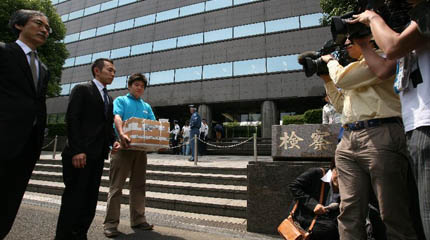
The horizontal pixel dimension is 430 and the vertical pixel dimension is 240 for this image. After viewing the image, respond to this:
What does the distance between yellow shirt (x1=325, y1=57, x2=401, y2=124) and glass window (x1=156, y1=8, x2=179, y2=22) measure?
19.9 meters

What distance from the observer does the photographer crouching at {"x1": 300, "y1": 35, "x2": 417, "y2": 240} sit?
154cm

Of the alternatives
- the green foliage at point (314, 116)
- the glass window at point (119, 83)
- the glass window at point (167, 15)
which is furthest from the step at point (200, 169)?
the glass window at point (167, 15)

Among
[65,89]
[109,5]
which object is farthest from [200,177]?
[109,5]

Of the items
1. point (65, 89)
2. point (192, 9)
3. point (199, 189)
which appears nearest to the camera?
point (199, 189)

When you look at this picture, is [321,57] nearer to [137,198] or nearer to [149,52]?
[137,198]

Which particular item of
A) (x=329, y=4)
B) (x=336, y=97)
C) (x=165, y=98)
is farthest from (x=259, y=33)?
(x=336, y=97)

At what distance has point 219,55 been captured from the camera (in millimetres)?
17188

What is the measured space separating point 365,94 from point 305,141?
151cm

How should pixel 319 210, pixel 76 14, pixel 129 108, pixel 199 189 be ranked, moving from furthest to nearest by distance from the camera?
pixel 76 14 < pixel 199 189 < pixel 129 108 < pixel 319 210

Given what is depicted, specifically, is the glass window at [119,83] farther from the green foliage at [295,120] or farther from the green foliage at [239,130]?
the green foliage at [295,120]

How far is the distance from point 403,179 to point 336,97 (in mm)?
1000

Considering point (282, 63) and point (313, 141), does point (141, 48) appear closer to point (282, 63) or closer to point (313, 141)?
point (282, 63)

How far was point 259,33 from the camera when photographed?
16609 mm

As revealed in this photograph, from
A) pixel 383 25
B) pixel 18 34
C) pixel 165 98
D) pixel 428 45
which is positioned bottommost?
pixel 428 45
